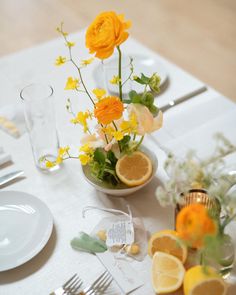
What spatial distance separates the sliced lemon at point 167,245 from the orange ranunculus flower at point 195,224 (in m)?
0.22

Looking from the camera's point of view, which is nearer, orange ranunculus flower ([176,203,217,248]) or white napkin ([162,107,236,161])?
orange ranunculus flower ([176,203,217,248])

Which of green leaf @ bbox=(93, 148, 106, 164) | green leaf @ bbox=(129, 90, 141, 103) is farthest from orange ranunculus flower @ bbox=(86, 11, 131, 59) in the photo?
green leaf @ bbox=(93, 148, 106, 164)

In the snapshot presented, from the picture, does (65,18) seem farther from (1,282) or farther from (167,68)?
(1,282)

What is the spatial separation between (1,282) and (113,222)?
0.28 metres

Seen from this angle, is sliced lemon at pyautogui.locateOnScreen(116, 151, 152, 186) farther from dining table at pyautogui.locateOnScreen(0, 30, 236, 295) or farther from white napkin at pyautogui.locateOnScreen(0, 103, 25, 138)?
white napkin at pyautogui.locateOnScreen(0, 103, 25, 138)

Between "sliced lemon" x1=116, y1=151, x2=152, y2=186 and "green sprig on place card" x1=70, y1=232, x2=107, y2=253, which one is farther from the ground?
"sliced lemon" x1=116, y1=151, x2=152, y2=186

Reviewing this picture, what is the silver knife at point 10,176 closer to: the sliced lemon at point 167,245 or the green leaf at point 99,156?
the green leaf at point 99,156

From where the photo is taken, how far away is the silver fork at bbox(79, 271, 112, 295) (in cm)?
93

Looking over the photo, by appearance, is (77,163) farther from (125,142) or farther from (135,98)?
(135,98)

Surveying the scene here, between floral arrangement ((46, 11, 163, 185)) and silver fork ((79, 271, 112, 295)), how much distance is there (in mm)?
243

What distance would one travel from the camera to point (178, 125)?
1.39 m

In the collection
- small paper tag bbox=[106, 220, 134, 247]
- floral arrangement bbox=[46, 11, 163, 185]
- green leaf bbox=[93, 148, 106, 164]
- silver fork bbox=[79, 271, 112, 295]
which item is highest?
floral arrangement bbox=[46, 11, 163, 185]

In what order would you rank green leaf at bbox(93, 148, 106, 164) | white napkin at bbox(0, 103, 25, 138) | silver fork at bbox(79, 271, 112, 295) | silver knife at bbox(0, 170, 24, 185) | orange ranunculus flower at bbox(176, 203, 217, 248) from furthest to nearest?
white napkin at bbox(0, 103, 25, 138), silver knife at bbox(0, 170, 24, 185), green leaf at bbox(93, 148, 106, 164), silver fork at bbox(79, 271, 112, 295), orange ranunculus flower at bbox(176, 203, 217, 248)

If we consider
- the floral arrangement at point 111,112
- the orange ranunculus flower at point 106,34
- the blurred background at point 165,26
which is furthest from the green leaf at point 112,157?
the blurred background at point 165,26
